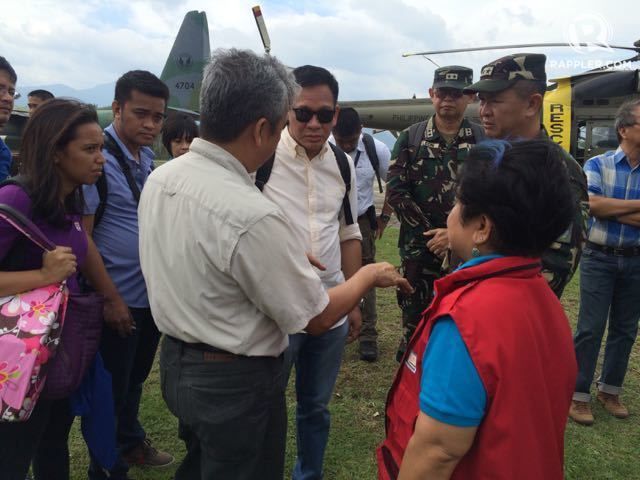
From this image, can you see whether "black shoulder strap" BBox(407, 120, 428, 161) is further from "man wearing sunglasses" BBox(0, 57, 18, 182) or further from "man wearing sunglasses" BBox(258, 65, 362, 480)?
"man wearing sunglasses" BBox(0, 57, 18, 182)

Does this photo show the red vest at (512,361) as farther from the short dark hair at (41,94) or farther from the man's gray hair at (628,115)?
the short dark hair at (41,94)

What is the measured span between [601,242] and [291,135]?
95.6 inches

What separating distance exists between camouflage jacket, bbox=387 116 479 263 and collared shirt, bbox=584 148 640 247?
37.7 inches

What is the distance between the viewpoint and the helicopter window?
1029cm

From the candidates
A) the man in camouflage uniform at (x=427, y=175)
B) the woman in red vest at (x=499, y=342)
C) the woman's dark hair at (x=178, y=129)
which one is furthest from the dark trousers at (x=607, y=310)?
the woman's dark hair at (x=178, y=129)

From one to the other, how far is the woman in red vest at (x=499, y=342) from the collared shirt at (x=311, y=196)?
1.10m

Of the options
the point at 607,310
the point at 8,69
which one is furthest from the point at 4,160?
the point at 607,310

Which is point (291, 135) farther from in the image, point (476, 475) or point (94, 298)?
point (476, 475)

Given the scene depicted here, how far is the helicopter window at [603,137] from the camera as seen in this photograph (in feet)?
33.8

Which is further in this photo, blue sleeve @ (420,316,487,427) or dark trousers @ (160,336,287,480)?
dark trousers @ (160,336,287,480)

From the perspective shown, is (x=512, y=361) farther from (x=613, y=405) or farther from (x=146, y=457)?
(x=613, y=405)

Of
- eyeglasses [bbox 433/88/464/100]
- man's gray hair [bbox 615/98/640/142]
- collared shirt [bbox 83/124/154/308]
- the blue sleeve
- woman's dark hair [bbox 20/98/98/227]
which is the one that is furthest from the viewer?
eyeglasses [bbox 433/88/464/100]

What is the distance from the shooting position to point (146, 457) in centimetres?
279

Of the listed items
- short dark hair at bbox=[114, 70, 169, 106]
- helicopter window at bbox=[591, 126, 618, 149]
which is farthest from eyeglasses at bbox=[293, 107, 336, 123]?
helicopter window at bbox=[591, 126, 618, 149]
